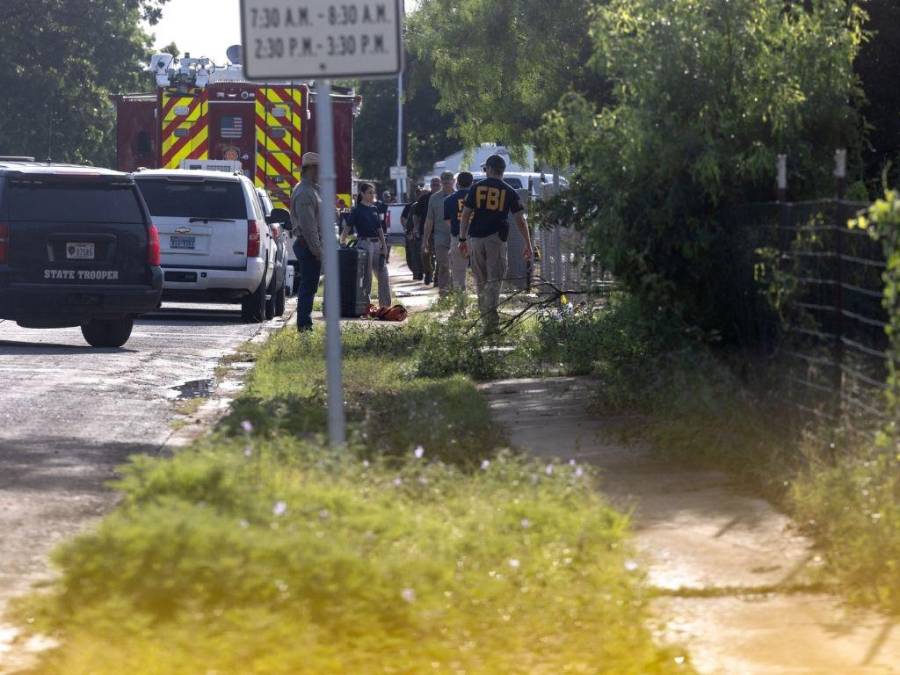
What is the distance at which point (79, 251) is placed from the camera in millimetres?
17391

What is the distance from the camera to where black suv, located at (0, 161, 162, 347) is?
1716 cm

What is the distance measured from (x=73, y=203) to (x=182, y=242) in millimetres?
4687

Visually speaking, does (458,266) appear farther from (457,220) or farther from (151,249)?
(151,249)

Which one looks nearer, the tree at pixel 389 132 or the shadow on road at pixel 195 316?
the shadow on road at pixel 195 316

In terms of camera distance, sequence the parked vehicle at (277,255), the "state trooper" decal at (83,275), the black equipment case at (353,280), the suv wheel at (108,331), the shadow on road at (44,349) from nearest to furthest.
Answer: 1. the shadow on road at (44,349)
2. the "state trooper" decal at (83,275)
3. the suv wheel at (108,331)
4. the black equipment case at (353,280)
5. the parked vehicle at (277,255)

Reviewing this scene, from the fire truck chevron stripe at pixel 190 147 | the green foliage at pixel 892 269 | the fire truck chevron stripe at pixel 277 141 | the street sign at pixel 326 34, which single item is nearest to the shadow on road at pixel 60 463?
the street sign at pixel 326 34

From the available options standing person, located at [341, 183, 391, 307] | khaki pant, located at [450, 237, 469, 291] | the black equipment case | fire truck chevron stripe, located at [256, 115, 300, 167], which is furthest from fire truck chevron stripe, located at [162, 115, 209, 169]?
khaki pant, located at [450, 237, 469, 291]

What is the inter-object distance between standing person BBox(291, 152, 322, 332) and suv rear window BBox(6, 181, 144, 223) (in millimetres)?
1541

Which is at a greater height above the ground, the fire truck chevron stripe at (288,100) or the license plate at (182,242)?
the fire truck chevron stripe at (288,100)

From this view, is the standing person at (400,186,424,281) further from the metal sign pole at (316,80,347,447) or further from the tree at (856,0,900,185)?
the metal sign pole at (316,80,347,447)

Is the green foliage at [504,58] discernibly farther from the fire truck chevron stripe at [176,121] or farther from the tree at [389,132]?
the tree at [389,132]

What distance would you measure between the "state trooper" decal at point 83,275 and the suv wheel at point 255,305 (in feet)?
16.6

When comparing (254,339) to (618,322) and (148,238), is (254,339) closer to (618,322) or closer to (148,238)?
(148,238)

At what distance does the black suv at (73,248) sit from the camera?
17.2 m
